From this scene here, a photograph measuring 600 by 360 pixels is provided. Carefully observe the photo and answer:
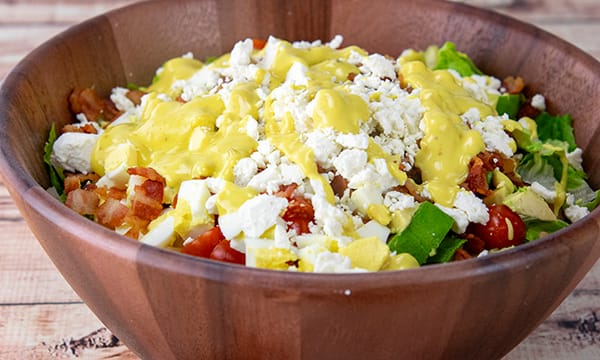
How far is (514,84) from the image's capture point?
11.8 ft

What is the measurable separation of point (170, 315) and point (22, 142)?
1.01 m

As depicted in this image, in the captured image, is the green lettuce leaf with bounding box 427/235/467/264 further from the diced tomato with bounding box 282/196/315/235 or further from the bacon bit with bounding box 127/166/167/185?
the bacon bit with bounding box 127/166/167/185

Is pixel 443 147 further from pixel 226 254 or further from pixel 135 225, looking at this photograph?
pixel 135 225

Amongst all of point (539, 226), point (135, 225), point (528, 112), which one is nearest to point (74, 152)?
point (135, 225)

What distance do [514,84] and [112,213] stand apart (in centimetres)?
186

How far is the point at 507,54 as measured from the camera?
12.1 feet

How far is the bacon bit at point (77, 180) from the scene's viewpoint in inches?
114

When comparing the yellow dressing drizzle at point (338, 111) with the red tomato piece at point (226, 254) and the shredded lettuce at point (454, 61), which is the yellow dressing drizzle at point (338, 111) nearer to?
the red tomato piece at point (226, 254)

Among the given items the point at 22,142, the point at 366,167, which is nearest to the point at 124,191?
the point at 22,142

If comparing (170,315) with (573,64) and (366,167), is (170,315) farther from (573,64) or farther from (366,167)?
(573,64)

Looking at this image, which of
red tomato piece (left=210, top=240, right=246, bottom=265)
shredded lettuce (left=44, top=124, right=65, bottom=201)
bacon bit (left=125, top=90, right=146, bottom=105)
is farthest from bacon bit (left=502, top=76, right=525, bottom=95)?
shredded lettuce (left=44, top=124, right=65, bottom=201)

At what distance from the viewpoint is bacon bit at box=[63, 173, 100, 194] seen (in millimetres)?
2885

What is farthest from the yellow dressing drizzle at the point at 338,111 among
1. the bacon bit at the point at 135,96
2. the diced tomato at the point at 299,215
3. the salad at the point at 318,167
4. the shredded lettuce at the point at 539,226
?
the bacon bit at the point at 135,96

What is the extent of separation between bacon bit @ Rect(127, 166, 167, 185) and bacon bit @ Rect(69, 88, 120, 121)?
684 mm
